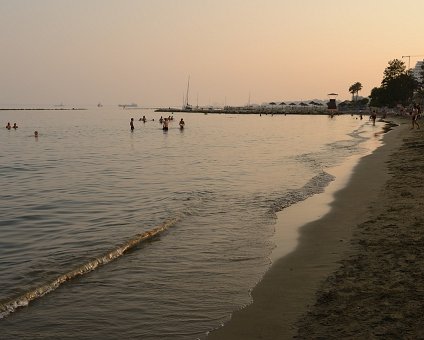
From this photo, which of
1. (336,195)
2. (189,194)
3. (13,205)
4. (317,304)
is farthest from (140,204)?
(317,304)

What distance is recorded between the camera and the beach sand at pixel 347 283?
578 cm

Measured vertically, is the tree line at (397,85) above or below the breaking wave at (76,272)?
above

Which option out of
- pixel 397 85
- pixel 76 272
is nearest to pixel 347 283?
pixel 76 272

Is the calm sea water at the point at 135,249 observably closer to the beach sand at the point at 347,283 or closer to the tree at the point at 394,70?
the beach sand at the point at 347,283

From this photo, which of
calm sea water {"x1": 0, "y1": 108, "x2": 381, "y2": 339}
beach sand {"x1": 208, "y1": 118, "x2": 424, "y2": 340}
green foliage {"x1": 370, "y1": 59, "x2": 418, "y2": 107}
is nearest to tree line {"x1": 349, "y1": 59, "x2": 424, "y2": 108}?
green foliage {"x1": 370, "y1": 59, "x2": 418, "y2": 107}

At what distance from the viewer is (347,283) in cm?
728

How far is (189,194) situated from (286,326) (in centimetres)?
1194

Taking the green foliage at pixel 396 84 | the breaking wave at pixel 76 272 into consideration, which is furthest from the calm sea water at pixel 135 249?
the green foliage at pixel 396 84

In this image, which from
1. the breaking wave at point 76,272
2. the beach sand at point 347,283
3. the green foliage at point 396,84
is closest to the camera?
the beach sand at point 347,283

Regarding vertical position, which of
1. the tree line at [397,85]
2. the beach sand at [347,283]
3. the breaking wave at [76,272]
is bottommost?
the breaking wave at [76,272]

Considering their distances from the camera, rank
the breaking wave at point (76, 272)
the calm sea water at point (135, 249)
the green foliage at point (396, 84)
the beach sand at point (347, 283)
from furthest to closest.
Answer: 1. the green foliage at point (396, 84)
2. the breaking wave at point (76, 272)
3. the calm sea water at point (135, 249)
4. the beach sand at point (347, 283)

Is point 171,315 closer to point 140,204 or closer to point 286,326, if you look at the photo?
point 286,326

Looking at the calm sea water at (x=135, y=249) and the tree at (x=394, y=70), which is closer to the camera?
the calm sea water at (x=135, y=249)

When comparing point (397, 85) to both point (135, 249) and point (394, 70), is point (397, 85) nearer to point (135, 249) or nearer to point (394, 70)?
point (394, 70)
